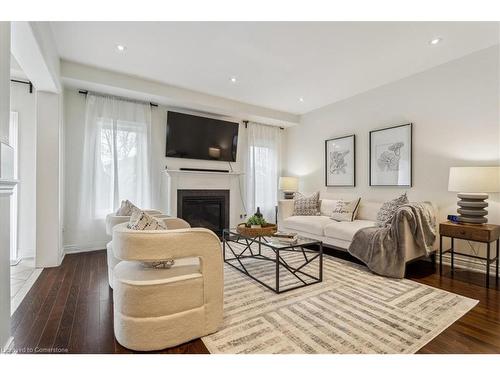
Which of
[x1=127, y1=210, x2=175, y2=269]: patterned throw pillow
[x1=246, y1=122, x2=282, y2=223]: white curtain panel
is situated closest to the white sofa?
[x1=246, y1=122, x2=282, y2=223]: white curtain panel

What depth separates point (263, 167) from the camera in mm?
5469

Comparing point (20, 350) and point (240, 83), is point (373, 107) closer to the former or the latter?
point (240, 83)

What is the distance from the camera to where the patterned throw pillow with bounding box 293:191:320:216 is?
446 cm

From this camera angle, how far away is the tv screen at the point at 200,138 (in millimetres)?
4406

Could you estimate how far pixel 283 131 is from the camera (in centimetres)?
581

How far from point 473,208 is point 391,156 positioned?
131 centimetres

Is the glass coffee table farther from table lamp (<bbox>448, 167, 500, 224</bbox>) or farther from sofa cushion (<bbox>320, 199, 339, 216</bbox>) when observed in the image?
table lamp (<bbox>448, 167, 500, 224</bbox>)

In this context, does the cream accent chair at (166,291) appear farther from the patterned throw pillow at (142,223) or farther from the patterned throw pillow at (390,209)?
the patterned throw pillow at (390,209)

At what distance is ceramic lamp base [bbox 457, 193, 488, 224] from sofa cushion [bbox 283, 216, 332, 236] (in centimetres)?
159

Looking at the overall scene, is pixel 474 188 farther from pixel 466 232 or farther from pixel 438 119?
pixel 438 119

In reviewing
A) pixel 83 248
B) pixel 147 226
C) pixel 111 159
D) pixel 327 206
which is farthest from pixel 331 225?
pixel 83 248

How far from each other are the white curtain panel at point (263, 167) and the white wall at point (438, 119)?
56.7 inches

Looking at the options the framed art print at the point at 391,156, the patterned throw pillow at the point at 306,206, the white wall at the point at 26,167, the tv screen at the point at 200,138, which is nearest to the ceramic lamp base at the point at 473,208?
the framed art print at the point at 391,156
